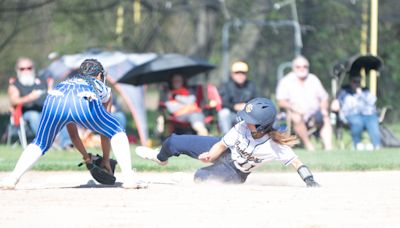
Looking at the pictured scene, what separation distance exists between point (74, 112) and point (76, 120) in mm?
92

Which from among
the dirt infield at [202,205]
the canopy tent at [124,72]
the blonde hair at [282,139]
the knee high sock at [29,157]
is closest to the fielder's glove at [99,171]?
the dirt infield at [202,205]

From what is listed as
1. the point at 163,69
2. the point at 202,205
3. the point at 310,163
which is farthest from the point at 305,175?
the point at 163,69

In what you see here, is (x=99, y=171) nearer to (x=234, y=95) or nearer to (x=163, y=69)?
(x=234, y=95)

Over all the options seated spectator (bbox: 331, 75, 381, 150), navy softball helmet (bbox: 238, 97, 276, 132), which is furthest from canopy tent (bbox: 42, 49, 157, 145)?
navy softball helmet (bbox: 238, 97, 276, 132)

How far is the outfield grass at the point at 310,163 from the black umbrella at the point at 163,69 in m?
2.87

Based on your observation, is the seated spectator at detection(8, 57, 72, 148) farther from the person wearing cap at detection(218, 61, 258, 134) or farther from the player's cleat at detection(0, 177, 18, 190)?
the player's cleat at detection(0, 177, 18, 190)

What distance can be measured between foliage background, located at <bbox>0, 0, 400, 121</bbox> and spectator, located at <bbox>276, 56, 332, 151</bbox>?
6293mm

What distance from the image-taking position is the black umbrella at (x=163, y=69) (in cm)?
1761

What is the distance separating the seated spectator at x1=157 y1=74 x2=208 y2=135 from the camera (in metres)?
16.5

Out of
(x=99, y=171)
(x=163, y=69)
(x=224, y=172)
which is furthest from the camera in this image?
(x=163, y=69)

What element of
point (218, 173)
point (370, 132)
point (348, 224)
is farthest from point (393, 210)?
point (370, 132)

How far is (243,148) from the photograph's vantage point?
959 centimetres

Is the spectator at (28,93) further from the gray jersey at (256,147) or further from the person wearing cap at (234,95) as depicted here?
the gray jersey at (256,147)

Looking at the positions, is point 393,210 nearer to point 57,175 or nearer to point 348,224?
point 348,224
